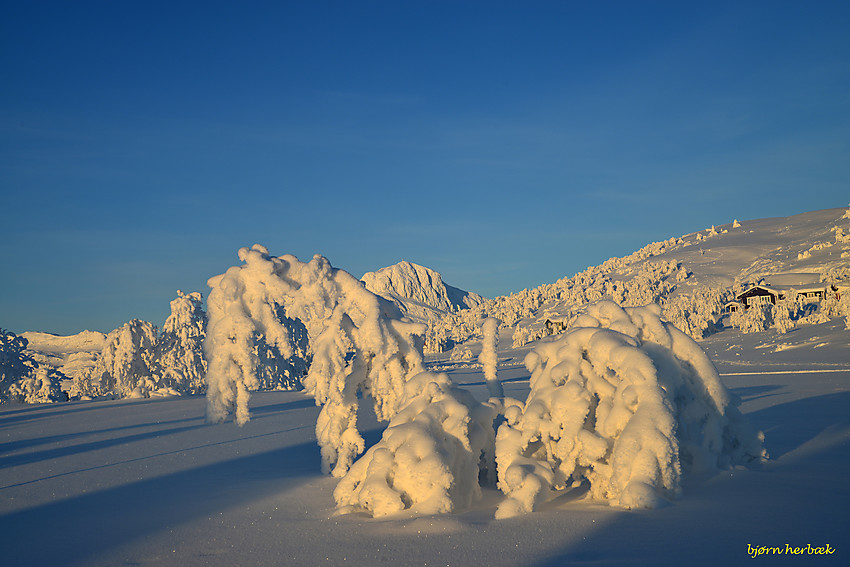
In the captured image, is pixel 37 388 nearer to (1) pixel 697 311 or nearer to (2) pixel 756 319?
(2) pixel 756 319

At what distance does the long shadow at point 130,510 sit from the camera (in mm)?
8609

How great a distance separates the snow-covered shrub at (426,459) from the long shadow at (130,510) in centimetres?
315

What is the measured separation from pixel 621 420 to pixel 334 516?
16.5 feet

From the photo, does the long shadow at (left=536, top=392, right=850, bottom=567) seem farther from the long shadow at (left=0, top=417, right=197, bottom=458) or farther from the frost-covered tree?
the frost-covered tree

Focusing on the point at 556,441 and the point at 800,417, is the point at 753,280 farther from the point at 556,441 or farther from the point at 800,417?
the point at 556,441

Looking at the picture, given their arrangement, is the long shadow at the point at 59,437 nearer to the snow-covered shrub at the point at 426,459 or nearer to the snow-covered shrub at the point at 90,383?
the snow-covered shrub at the point at 426,459

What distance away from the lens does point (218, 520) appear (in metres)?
9.57

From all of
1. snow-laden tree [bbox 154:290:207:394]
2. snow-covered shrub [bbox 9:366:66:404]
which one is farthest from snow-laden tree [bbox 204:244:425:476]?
snow-covered shrub [bbox 9:366:66:404]

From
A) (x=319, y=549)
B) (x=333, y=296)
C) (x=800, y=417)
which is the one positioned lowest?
(x=800, y=417)

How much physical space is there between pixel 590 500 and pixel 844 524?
3.47 meters

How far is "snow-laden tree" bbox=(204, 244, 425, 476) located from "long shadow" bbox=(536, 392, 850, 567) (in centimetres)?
604

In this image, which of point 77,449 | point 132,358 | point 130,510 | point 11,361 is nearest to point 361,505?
point 130,510

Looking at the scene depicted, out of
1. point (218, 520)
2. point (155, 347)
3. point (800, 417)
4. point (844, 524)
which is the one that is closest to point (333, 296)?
point (218, 520)

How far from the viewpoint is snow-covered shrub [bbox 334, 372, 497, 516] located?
8.77 metres
